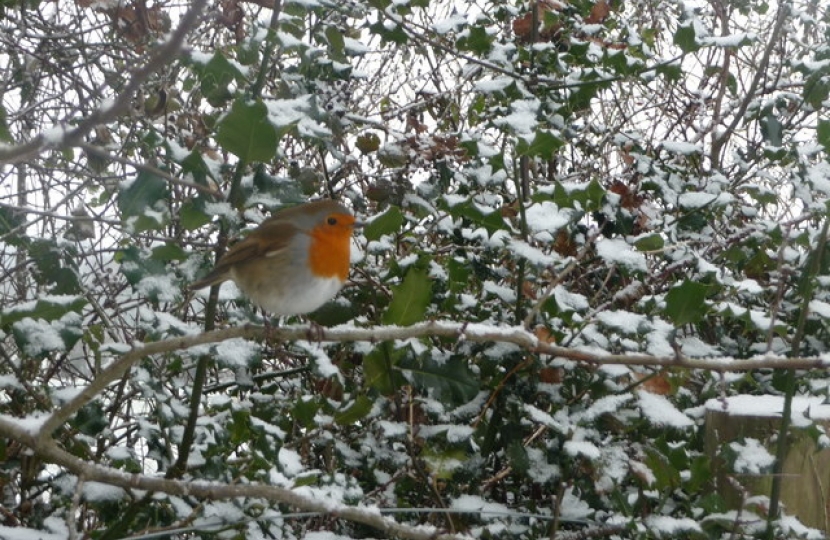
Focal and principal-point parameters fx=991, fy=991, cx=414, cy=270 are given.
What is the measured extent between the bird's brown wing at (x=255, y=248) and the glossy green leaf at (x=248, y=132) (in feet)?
1.12

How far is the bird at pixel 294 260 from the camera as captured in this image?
2.43 metres

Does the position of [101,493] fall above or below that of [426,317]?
below

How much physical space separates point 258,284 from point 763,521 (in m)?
1.31

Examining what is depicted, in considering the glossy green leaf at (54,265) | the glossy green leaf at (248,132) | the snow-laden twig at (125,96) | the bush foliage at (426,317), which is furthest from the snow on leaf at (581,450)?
the snow-laden twig at (125,96)

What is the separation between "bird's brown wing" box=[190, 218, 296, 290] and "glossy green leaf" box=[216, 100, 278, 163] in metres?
0.34

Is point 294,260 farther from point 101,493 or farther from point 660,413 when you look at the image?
point 660,413

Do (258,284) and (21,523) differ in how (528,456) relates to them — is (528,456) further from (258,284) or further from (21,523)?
(21,523)

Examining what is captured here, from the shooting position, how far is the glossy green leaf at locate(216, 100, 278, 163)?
6.87ft

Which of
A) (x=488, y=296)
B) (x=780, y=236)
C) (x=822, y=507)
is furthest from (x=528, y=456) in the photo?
(x=780, y=236)

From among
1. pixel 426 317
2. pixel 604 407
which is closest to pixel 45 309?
pixel 426 317

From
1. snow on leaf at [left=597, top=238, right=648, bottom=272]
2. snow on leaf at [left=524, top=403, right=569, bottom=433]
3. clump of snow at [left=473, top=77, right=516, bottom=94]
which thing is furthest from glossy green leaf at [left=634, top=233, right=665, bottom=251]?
clump of snow at [left=473, top=77, right=516, bottom=94]

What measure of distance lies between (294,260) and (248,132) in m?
0.42

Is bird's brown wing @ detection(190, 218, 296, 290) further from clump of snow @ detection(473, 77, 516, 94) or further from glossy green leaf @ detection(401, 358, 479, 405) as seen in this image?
clump of snow @ detection(473, 77, 516, 94)

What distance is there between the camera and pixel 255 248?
247cm
